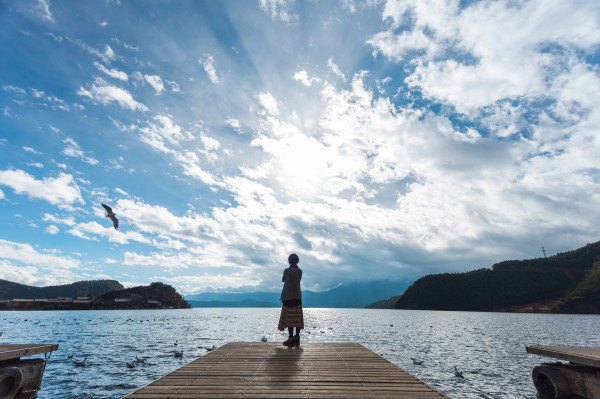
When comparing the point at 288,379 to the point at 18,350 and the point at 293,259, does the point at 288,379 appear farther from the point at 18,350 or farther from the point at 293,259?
the point at 18,350

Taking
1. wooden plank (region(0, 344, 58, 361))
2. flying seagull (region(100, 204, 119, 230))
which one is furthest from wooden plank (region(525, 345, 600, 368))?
flying seagull (region(100, 204, 119, 230))

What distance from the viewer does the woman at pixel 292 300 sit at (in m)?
15.1

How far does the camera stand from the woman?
49.4 feet

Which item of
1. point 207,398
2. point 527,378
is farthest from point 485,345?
point 207,398

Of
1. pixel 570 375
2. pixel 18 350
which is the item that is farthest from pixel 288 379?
pixel 570 375

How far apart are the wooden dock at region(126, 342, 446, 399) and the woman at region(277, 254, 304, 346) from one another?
1.92 m

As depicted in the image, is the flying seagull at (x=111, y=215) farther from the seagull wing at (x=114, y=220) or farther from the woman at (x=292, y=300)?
the woman at (x=292, y=300)

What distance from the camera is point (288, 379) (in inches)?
347

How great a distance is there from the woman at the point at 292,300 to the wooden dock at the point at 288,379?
192 cm

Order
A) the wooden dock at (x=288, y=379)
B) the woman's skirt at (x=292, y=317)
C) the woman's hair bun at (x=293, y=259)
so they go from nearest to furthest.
Answer: the wooden dock at (x=288, y=379)
the woman's skirt at (x=292, y=317)
the woman's hair bun at (x=293, y=259)

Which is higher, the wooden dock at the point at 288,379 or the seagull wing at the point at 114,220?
the seagull wing at the point at 114,220

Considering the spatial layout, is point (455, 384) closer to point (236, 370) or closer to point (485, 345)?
point (236, 370)

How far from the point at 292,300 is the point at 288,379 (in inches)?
247

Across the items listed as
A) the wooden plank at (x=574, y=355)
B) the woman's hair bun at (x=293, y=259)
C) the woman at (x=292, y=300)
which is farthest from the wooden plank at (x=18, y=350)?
the wooden plank at (x=574, y=355)
